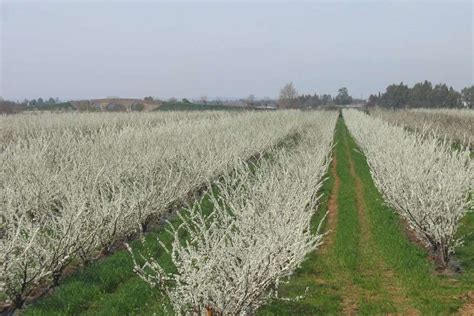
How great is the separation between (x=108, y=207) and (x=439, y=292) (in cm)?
573

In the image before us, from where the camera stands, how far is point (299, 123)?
34969mm

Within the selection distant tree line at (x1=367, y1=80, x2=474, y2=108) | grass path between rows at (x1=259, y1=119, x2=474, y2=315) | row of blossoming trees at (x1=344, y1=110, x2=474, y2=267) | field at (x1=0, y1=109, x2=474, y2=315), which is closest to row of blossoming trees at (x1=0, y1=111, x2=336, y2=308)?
field at (x1=0, y1=109, x2=474, y2=315)

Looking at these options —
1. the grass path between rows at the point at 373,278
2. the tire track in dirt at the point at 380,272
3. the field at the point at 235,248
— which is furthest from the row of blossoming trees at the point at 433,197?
the tire track in dirt at the point at 380,272

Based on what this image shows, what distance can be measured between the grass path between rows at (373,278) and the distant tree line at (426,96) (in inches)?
3401

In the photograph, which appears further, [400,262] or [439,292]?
[400,262]

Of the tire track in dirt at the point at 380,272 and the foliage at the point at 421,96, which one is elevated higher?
the foliage at the point at 421,96

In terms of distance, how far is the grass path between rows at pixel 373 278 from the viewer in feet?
21.2

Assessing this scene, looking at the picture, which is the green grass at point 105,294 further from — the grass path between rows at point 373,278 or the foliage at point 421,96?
the foliage at point 421,96

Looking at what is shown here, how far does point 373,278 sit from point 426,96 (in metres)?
95.6

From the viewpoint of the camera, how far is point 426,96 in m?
94.6

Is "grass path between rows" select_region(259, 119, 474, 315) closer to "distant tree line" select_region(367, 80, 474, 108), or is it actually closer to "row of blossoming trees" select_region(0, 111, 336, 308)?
"row of blossoming trees" select_region(0, 111, 336, 308)

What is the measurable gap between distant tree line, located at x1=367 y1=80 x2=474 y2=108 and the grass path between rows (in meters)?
86.4

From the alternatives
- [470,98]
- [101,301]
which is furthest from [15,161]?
[470,98]

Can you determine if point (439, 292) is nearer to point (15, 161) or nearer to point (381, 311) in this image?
point (381, 311)
